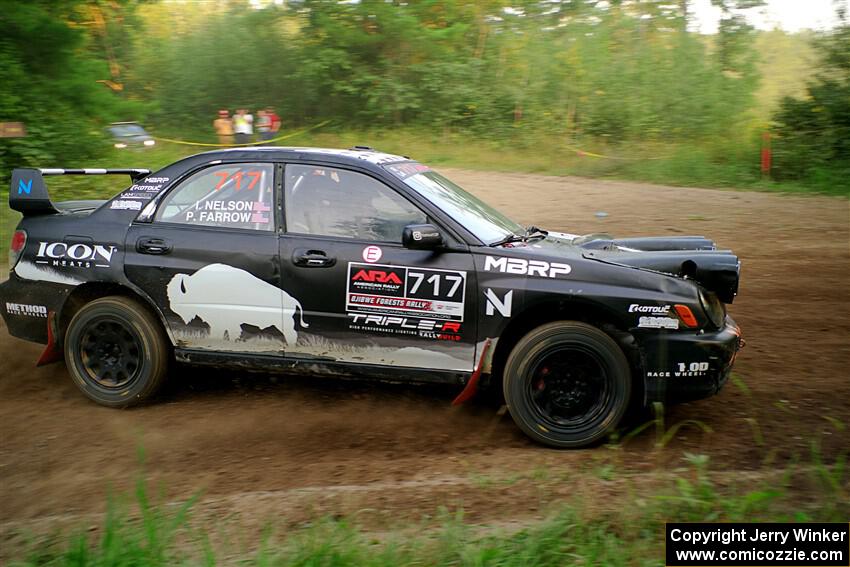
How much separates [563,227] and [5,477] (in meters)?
9.32

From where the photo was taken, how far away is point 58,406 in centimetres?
574

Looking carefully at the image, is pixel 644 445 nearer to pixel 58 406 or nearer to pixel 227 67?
pixel 58 406

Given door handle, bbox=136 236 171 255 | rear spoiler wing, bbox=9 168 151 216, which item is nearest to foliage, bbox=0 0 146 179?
rear spoiler wing, bbox=9 168 151 216

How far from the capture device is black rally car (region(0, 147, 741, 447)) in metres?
4.91

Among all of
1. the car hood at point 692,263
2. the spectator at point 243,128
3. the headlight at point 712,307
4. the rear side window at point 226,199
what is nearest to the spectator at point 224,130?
the spectator at point 243,128

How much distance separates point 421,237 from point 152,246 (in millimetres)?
1858

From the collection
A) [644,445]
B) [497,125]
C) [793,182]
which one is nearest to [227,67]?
[497,125]

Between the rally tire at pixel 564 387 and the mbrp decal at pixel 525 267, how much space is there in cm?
31

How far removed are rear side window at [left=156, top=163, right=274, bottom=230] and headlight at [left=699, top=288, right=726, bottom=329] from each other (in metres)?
2.70

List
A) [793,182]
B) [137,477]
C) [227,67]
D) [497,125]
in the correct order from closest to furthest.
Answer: [137,477], [793,182], [497,125], [227,67]

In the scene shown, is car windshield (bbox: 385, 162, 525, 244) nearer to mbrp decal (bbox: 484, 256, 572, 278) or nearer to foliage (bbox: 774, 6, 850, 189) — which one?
mbrp decal (bbox: 484, 256, 572, 278)

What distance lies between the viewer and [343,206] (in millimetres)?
5387

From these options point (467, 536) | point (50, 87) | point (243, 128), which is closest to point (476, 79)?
point (243, 128)

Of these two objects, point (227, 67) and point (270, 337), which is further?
point (227, 67)
